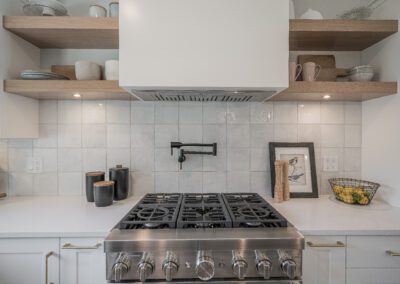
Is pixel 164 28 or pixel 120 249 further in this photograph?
pixel 164 28

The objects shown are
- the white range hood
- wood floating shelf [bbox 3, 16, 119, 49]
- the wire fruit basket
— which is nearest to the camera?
the white range hood

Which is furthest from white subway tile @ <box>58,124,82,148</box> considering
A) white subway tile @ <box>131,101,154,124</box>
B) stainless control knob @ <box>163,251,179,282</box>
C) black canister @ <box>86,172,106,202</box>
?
stainless control knob @ <box>163,251,179,282</box>

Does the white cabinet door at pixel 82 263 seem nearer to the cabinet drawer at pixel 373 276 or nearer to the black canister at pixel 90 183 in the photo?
the black canister at pixel 90 183

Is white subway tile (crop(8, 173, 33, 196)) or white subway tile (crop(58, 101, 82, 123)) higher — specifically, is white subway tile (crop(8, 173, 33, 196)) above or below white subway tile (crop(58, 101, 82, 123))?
below

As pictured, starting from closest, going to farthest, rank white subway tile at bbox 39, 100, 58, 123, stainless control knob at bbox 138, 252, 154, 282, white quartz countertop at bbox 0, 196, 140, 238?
stainless control knob at bbox 138, 252, 154, 282
white quartz countertop at bbox 0, 196, 140, 238
white subway tile at bbox 39, 100, 58, 123

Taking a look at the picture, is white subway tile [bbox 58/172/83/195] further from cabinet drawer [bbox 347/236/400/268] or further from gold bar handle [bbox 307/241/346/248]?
cabinet drawer [bbox 347/236/400/268]

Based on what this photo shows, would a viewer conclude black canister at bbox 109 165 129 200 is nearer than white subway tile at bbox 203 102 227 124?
Yes

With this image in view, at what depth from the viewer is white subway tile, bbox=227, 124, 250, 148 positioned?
1657 mm

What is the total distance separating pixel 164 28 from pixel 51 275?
4.27ft

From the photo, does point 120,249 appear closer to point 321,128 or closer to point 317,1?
point 321,128

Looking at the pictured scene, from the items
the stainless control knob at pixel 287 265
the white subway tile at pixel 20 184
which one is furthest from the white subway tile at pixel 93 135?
the stainless control knob at pixel 287 265

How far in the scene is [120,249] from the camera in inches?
36.3

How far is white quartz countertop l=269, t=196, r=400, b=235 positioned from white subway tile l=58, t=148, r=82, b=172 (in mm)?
A: 1390

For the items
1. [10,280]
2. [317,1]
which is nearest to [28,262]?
[10,280]
